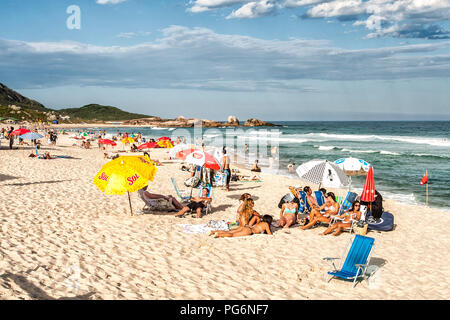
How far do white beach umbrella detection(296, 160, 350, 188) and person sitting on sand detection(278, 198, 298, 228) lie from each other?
1479mm

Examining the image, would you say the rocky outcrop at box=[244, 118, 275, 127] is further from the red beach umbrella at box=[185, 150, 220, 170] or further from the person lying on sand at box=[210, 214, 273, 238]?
the person lying on sand at box=[210, 214, 273, 238]

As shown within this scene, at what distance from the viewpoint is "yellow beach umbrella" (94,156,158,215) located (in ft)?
25.5

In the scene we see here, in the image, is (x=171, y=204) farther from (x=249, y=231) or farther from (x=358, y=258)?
(x=358, y=258)

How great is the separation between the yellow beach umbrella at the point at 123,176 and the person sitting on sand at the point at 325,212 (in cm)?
447

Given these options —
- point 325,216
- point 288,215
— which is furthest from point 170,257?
point 325,216

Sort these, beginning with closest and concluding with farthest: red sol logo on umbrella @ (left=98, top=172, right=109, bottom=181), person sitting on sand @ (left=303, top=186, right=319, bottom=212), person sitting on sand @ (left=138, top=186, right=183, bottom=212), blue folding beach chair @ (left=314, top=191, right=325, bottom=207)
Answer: red sol logo on umbrella @ (left=98, top=172, right=109, bottom=181), person sitting on sand @ (left=138, top=186, right=183, bottom=212), person sitting on sand @ (left=303, top=186, right=319, bottom=212), blue folding beach chair @ (left=314, top=191, right=325, bottom=207)

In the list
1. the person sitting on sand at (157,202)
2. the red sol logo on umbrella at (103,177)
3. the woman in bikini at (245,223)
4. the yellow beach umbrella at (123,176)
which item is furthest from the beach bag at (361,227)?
the red sol logo on umbrella at (103,177)

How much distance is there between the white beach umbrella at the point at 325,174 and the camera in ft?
33.4

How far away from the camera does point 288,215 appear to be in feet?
30.2

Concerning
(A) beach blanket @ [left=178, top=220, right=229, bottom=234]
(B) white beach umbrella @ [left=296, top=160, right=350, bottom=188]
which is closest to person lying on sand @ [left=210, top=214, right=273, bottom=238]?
(A) beach blanket @ [left=178, top=220, right=229, bottom=234]
